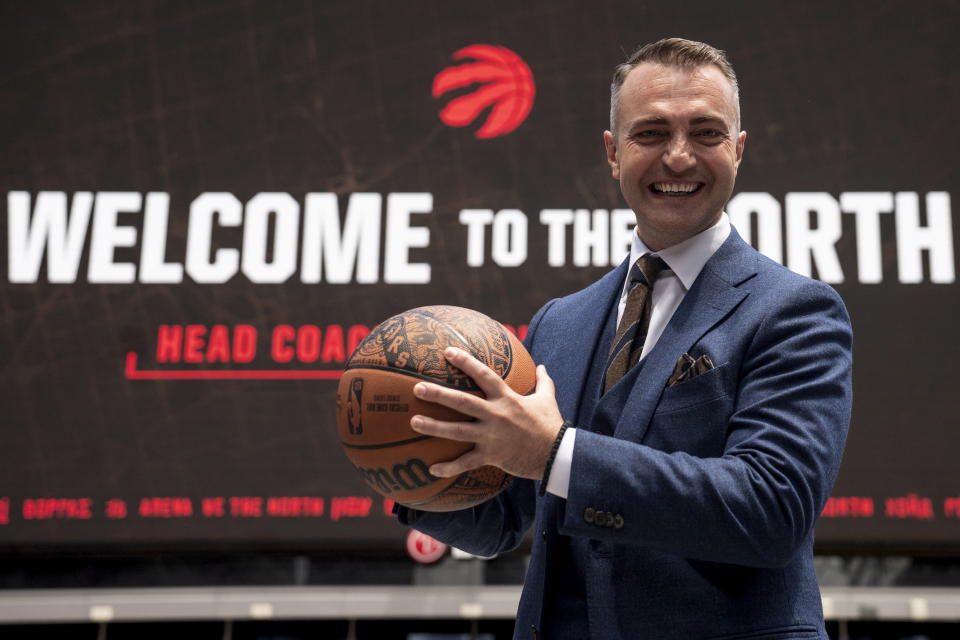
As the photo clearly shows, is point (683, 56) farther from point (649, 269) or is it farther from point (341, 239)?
point (341, 239)

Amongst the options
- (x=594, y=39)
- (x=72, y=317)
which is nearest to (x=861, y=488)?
(x=594, y=39)

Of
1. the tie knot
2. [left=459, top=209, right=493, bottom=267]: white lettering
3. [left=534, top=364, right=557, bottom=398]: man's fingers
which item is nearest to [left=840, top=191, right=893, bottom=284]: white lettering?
[left=459, top=209, right=493, bottom=267]: white lettering

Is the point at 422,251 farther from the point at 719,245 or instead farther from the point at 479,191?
the point at 719,245

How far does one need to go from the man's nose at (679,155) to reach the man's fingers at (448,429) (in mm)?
564

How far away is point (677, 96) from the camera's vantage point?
55.1 inches

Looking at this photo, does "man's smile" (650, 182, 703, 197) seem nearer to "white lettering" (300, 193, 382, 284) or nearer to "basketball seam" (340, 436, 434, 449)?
"basketball seam" (340, 436, 434, 449)

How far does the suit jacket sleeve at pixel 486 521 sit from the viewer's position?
1.45m

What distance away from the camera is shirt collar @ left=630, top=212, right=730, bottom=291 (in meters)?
1.41

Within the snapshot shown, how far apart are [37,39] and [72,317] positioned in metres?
1.14

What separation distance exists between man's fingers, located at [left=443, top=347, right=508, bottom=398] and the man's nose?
488mm

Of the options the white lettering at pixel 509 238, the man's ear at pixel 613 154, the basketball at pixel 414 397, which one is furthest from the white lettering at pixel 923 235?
the basketball at pixel 414 397

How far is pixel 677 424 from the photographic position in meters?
1.23

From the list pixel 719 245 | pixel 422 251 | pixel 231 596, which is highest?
pixel 422 251

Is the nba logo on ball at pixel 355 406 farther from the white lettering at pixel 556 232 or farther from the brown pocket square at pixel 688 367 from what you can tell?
the white lettering at pixel 556 232
